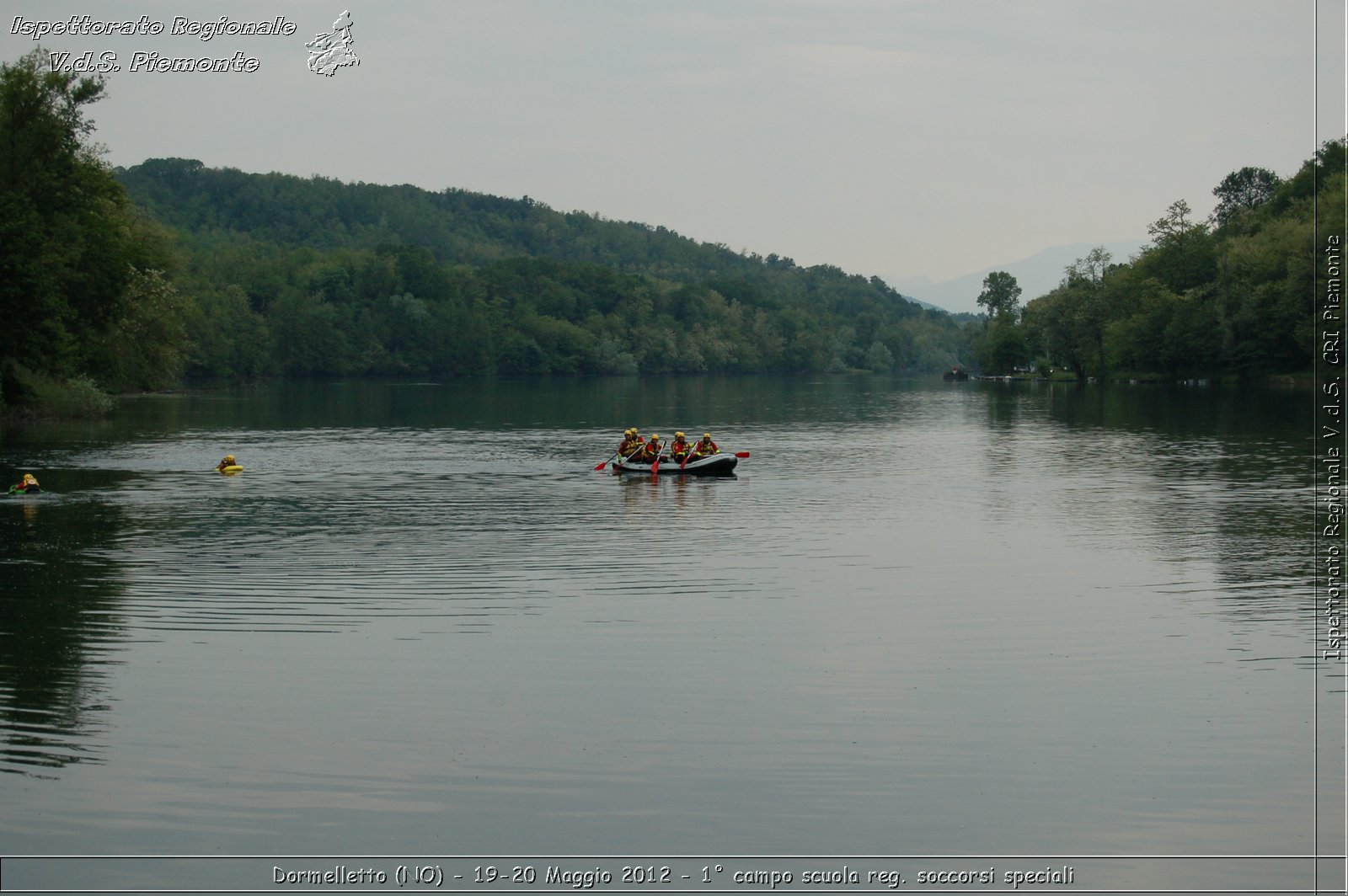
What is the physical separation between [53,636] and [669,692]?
8.63 metres

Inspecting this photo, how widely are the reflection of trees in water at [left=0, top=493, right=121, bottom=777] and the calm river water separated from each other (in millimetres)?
77

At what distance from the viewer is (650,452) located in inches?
1693

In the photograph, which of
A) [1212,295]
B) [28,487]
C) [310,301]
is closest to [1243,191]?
[1212,295]

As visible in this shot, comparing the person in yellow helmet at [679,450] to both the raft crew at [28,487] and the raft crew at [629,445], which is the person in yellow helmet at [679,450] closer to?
the raft crew at [629,445]

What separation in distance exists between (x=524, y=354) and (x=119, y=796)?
18976 cm

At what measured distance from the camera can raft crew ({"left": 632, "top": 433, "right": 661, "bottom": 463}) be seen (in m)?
42.8

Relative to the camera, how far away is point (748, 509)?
3372cm

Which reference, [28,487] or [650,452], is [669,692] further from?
[650,452]

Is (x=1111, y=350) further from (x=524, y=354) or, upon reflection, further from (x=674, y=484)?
(x=674, y=484)

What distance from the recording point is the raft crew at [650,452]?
4284cm

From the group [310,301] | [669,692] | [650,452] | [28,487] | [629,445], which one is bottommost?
[669,692]

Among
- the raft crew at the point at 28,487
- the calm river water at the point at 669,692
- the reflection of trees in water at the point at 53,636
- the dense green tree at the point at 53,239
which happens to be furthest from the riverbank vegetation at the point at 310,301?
the reflection of trees in water at the point at 53,636

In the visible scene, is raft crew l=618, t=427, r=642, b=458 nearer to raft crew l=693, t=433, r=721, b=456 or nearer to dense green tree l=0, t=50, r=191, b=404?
raft crew l=693, t=433, r=721, b=456

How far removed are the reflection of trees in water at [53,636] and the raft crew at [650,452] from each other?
1721 cm
